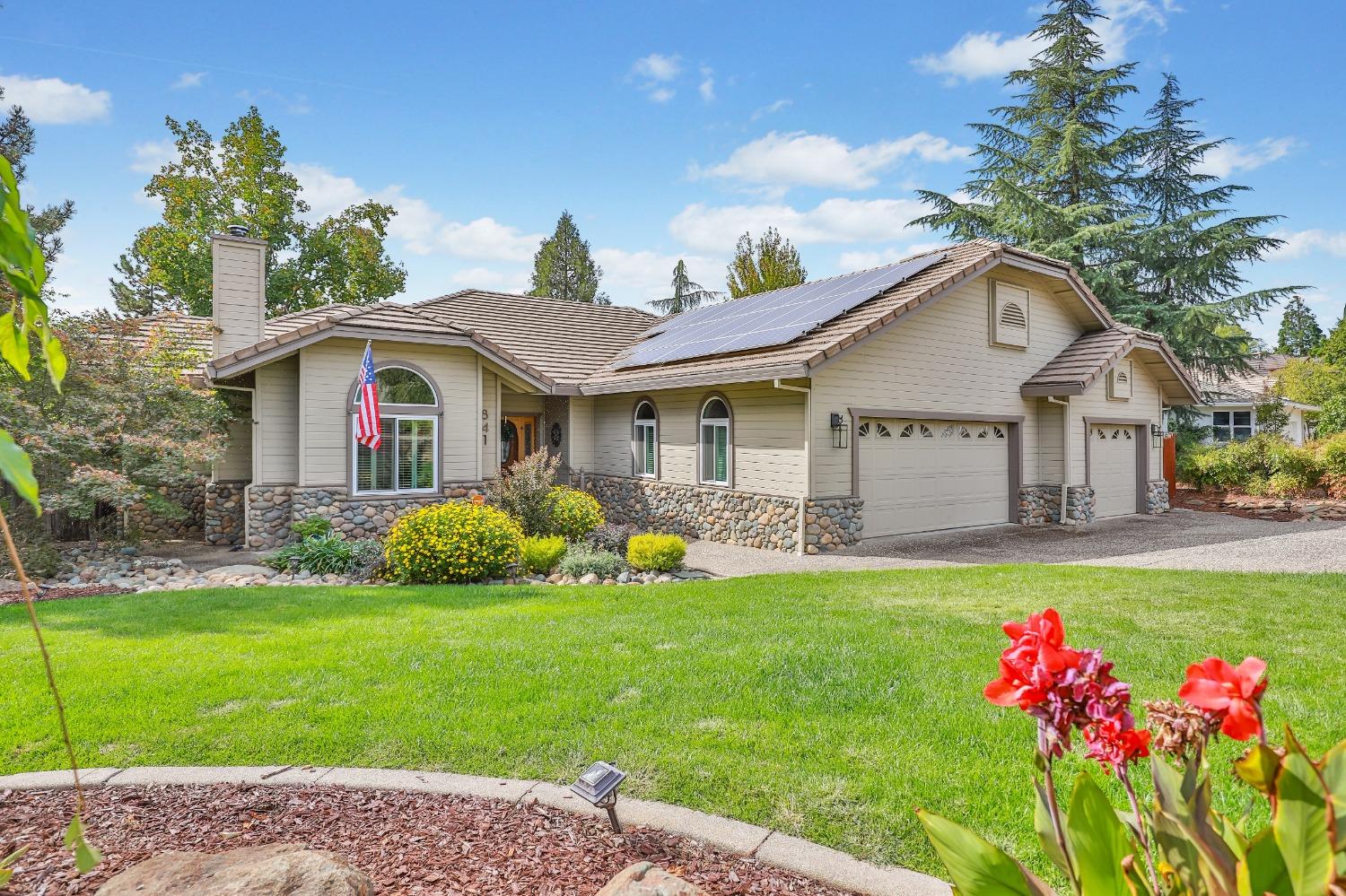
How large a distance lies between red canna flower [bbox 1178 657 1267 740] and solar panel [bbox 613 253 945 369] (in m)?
10.4

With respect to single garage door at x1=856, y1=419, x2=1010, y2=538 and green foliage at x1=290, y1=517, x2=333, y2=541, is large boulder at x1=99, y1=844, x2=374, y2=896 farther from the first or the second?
single garage door at x1=856, y1=419, x2=1010, y2=538

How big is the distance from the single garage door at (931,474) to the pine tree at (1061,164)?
11.0 m

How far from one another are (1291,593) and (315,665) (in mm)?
9559

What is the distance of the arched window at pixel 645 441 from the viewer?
47.4 ft

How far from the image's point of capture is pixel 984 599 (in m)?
7.45

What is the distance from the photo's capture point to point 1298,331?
185 ft

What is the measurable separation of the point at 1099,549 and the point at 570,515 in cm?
868

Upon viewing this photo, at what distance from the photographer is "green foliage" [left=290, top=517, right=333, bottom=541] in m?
11.1

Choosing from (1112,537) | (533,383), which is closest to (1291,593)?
(1112,537)

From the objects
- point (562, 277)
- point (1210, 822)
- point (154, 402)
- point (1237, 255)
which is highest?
point (562, 277)

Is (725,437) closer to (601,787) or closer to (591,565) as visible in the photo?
(591,565)

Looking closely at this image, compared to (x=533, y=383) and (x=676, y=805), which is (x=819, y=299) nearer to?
(x=533, y=383)

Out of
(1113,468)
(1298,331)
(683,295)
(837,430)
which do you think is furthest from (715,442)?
(1298,331)

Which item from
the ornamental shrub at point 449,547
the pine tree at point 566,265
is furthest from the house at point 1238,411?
the pine tree at point 566,265
